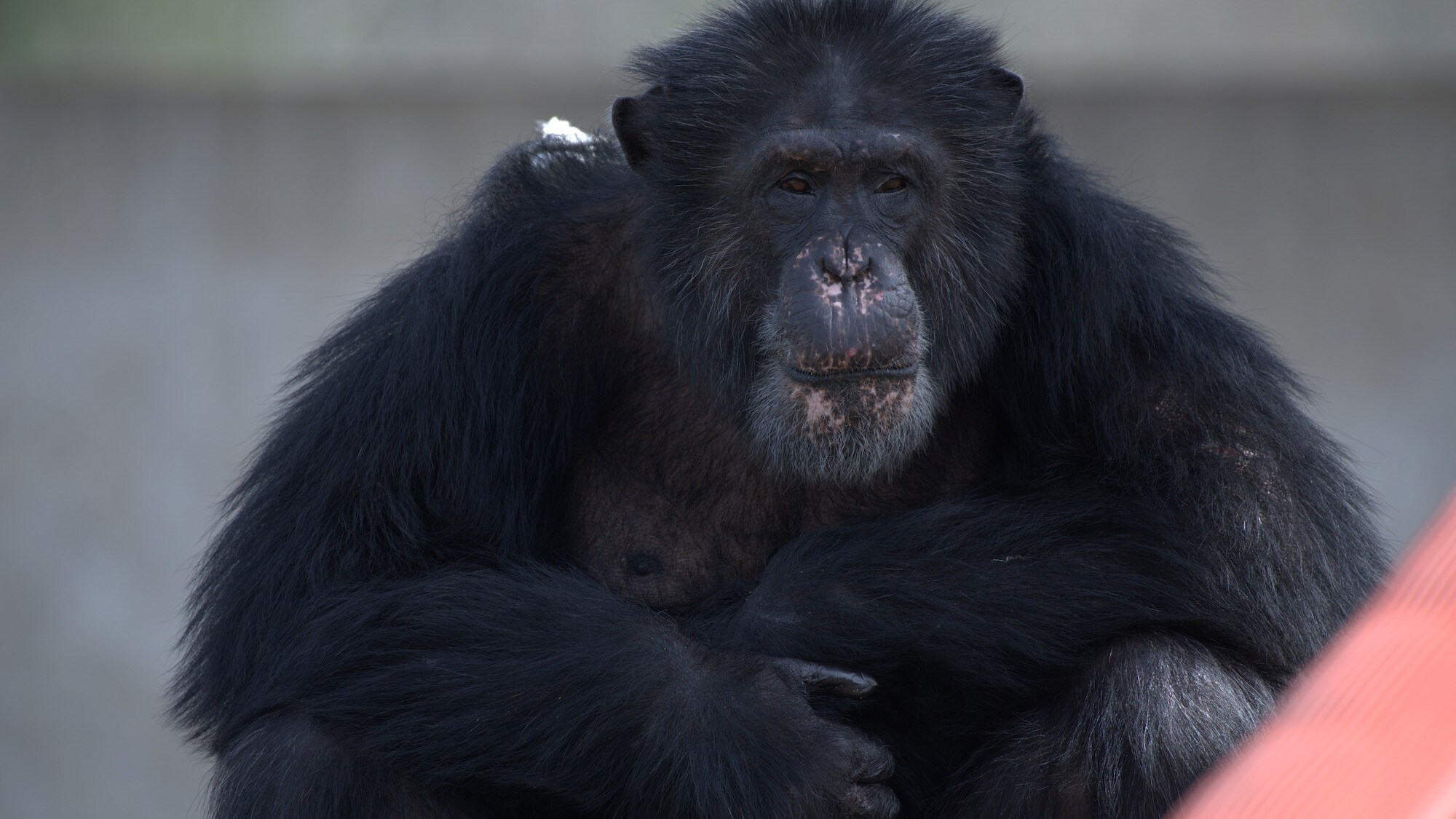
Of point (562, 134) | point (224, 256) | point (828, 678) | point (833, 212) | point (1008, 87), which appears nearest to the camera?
point (828, 678)

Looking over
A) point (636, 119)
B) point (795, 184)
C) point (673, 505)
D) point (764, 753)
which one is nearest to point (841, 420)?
point (795, 184)

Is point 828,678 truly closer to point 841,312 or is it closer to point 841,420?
point 841,420

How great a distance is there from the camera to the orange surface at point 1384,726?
1.10m

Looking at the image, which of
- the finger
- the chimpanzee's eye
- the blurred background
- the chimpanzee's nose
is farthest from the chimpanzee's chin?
the blurred background

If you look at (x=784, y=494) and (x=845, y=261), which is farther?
(x=784, y=494)

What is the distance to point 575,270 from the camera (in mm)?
4086

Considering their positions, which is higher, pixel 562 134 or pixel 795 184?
pixel 562 134

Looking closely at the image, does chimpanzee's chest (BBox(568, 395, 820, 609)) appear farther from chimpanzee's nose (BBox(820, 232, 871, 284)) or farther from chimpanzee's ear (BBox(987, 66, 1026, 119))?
chimpanzee's ear (BBox(987, 66, 1026, 119))

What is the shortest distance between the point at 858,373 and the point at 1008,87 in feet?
3.08

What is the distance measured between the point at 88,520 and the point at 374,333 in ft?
13.7

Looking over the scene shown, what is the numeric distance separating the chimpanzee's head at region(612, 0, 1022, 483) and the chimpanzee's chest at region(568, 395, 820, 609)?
0.25 metres

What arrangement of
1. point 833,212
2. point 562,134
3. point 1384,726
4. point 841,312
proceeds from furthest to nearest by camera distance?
point 562,134 < point 833,212 < point 841,312 < point 1384,726

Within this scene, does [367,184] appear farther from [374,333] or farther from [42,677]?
[374,333]

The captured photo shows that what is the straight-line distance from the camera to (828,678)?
10.7 feet
